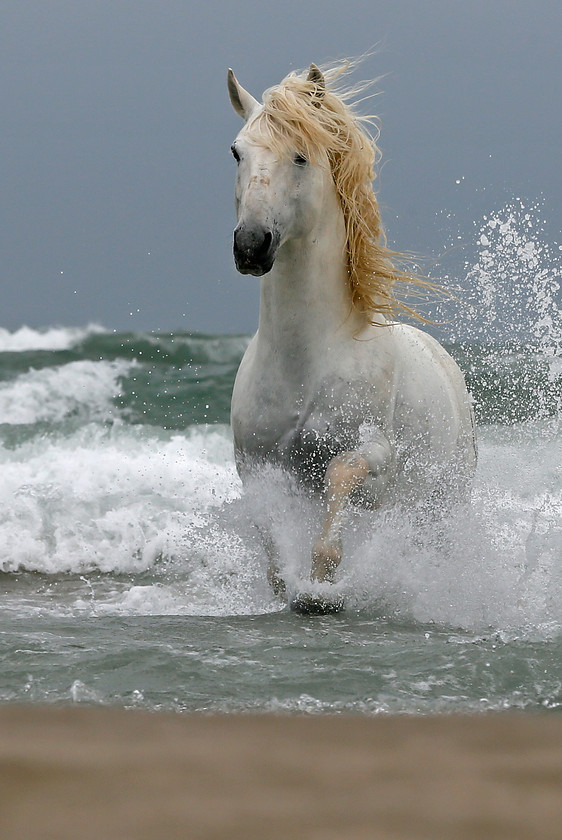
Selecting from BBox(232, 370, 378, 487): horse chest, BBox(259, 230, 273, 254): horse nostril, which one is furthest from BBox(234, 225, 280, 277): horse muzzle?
BBox(232, 370, 378, 487): horse chest

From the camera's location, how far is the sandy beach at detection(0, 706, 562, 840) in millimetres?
1311

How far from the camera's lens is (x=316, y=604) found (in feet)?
11.3

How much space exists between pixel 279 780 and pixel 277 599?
243cm

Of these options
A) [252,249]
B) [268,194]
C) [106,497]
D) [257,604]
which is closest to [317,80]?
[268,194]

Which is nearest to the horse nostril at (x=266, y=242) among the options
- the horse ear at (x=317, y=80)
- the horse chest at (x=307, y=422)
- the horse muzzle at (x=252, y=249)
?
the horse muzzle at (x=252, y=249)

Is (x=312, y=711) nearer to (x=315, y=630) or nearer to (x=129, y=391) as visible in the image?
(x=315, y=630)

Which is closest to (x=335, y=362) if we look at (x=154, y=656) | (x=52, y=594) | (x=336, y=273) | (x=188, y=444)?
(x=336, y=273)

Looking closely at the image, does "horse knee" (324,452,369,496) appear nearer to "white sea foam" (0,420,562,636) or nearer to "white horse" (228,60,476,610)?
"white horse" (228,60,476,610)

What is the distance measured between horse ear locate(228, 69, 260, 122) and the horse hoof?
175 centimetres

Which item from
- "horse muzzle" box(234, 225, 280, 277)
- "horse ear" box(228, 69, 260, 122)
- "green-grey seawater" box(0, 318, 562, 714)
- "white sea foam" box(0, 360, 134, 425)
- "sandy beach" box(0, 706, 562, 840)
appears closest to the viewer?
"sandy beach" box(0, 706, 562, 840)

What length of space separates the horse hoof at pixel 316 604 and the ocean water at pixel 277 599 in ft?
0.15

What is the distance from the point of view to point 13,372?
1305 cm

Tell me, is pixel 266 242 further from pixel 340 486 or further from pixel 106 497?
pixel 106 497

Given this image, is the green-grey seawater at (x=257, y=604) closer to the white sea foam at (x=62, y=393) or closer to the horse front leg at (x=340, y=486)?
the horse front leg at (x=340, y=486)
